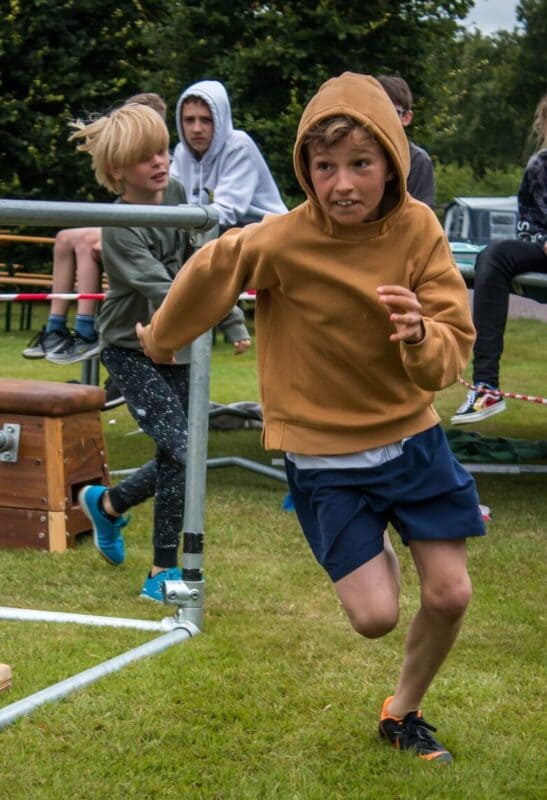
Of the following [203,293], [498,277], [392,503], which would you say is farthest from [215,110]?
[392,503]

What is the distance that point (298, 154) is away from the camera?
10.8ft

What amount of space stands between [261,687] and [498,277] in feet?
11.9

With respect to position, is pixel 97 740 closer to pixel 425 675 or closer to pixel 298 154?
pixel 425 675

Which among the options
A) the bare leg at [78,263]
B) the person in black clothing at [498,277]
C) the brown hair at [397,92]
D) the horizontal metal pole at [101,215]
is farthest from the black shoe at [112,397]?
the horizontal metal pole at [101,215]

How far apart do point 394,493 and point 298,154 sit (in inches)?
33.5

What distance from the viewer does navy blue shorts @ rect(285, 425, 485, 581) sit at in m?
3.34

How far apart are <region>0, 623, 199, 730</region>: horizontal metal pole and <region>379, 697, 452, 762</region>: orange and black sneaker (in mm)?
852

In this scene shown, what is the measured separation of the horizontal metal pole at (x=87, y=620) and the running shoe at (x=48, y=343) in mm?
2741

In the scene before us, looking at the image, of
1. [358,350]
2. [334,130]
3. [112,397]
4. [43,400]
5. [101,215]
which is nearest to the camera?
[334,130]

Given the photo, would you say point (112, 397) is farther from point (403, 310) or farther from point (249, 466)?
point (403, 310)

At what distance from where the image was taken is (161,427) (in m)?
5.05

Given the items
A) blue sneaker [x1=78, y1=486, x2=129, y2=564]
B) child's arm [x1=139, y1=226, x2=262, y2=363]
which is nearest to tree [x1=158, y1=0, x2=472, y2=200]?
blue sneaker [x1=78, y1=486, x2=129, y2=564]

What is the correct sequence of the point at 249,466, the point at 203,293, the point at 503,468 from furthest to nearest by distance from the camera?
the point at 503,468, the point at 249,466, the point at 203,293

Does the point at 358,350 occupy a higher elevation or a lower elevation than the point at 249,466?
higher
